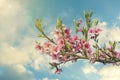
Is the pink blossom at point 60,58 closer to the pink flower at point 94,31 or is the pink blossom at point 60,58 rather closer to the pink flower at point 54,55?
the pink flower at point 54,55

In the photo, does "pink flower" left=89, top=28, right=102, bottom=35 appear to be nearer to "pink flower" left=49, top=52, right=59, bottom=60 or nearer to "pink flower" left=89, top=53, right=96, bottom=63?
"pink flower" left=89, top=53, right=96, bottom=63

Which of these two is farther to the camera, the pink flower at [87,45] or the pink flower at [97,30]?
the pink flower at [97,30]

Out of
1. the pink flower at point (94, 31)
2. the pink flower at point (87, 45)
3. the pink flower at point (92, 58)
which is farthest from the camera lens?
the pink flower at point (94, 31)

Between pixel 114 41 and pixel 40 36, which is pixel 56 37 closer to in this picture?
pixel 40 36

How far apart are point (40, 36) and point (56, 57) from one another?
1.40 m

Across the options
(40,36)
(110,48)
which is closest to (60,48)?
(40,36)

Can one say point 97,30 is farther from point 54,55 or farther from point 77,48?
point 54,55

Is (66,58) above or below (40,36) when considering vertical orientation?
below

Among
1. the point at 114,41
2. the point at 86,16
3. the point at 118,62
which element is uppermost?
the point at 86,16

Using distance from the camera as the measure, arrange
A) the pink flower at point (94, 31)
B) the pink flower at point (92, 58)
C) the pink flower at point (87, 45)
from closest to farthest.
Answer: the pink flower at point (92, 58)
the pink flower at point (87, 45)
the pink flower at point (94, 31)

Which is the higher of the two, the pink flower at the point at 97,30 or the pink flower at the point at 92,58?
the pink flower at the point at 97,30

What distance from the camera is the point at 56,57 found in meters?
14.6

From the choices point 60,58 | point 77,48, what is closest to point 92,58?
point 77,48

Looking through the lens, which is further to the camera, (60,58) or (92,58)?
(60,58)
